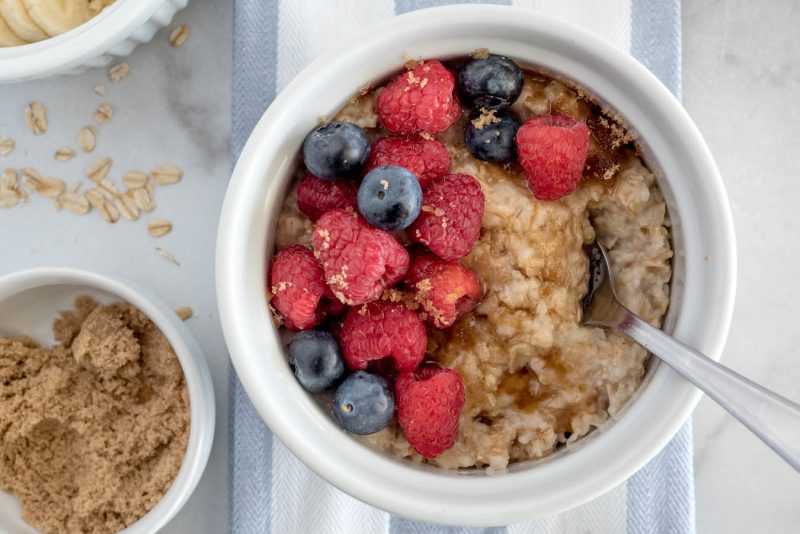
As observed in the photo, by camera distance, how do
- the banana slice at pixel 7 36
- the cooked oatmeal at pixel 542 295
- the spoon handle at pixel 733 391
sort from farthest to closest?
the banana slice at pixel 7 36 → the cooked oatmeal at pixel 542 295 → the spoon handle at pixel 733 391

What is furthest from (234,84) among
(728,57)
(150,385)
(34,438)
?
(728,57)

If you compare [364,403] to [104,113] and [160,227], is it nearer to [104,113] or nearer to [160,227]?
[160,227]

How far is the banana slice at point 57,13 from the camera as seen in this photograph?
57.2 inches

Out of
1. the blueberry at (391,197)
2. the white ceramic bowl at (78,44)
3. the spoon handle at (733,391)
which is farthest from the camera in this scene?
the white ceramic bowl at (78,44)

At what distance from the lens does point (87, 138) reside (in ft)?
5.23

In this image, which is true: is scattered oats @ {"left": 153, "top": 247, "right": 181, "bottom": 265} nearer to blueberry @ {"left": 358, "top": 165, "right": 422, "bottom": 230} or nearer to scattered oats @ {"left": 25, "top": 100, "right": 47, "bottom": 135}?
scattered oats @ {"left": 25, "top": 100, "right": 47, "bottom": 135}

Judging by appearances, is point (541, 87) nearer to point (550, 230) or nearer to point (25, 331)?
point (550, 230)

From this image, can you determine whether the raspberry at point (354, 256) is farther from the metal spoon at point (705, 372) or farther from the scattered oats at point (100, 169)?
the scattered oats at point (100, 169)

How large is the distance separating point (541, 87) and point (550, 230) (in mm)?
193

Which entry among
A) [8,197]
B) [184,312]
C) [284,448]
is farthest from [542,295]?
[8,197]

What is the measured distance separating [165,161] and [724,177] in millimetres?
940

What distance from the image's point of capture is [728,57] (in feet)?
5.20

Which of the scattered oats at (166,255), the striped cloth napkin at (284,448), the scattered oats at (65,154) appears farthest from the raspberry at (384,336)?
the scattered oats at (65,154)

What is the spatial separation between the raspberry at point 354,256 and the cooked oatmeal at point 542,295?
110 millimetres
